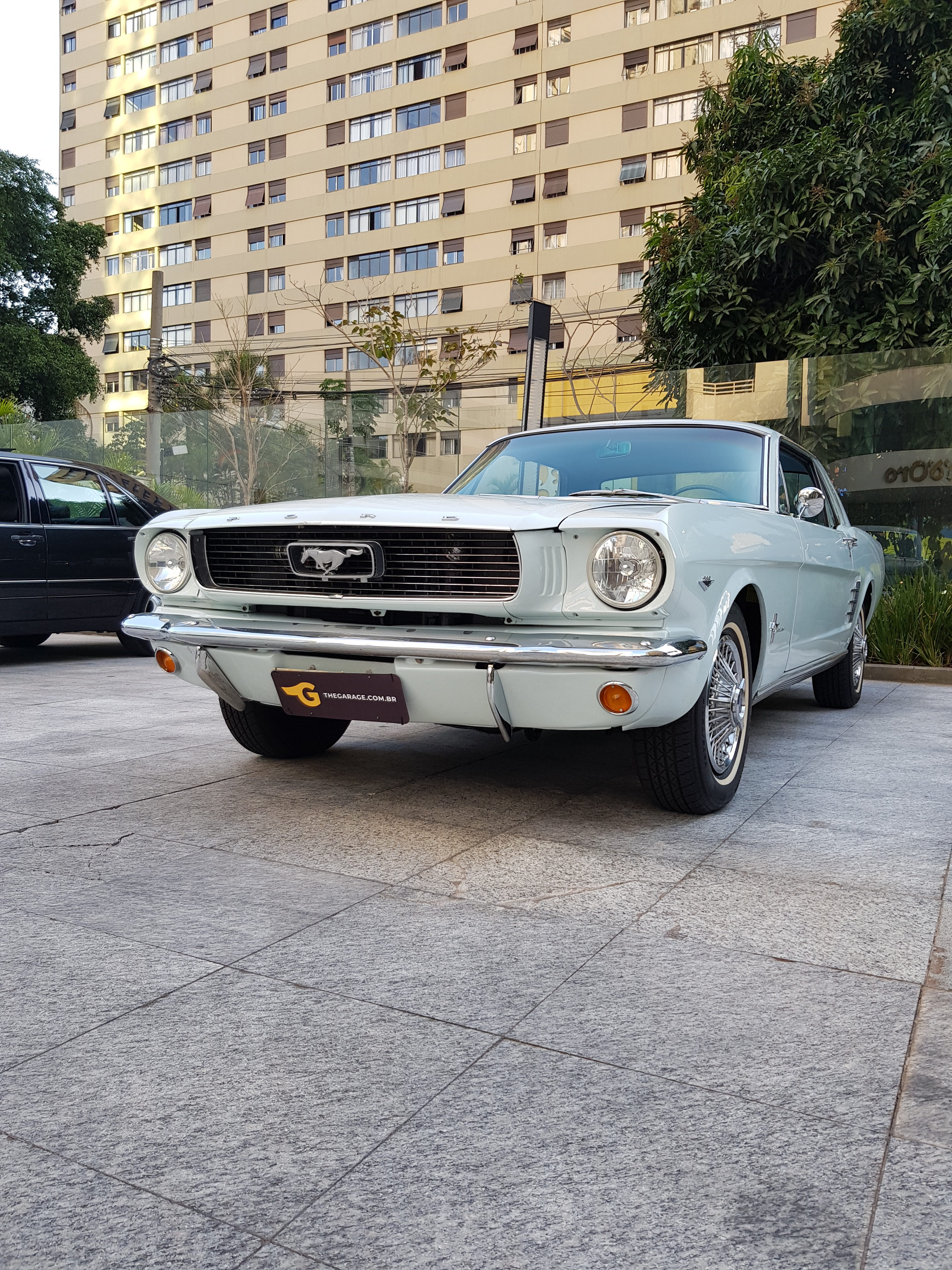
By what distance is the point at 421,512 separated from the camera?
3.66 m

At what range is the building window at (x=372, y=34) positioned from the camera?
49.1 m

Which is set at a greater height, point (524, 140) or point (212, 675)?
point (524, 140)

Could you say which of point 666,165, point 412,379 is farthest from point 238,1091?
point 666,165

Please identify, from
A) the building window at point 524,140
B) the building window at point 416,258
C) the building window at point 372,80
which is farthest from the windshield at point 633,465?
the building window at point 372,80

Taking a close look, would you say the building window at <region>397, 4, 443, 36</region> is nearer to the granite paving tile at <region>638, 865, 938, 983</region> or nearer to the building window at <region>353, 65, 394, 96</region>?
the building window at <region>353, 65, 394, 96</region>

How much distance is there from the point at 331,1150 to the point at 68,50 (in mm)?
72993

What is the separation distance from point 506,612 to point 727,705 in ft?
3.41

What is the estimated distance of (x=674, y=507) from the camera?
3.59 meters

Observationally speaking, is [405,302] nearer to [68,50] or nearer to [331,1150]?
[68,50]

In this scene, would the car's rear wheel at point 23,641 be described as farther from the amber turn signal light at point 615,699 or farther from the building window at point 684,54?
the building window at point 684,54

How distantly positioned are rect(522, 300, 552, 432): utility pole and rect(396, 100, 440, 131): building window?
43025mm

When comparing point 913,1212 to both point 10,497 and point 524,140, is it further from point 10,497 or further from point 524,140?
point 524,140

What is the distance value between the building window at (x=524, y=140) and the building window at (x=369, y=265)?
7.29 m

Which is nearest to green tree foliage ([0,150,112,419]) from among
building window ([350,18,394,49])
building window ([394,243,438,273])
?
building window ([394,243,438,273])
